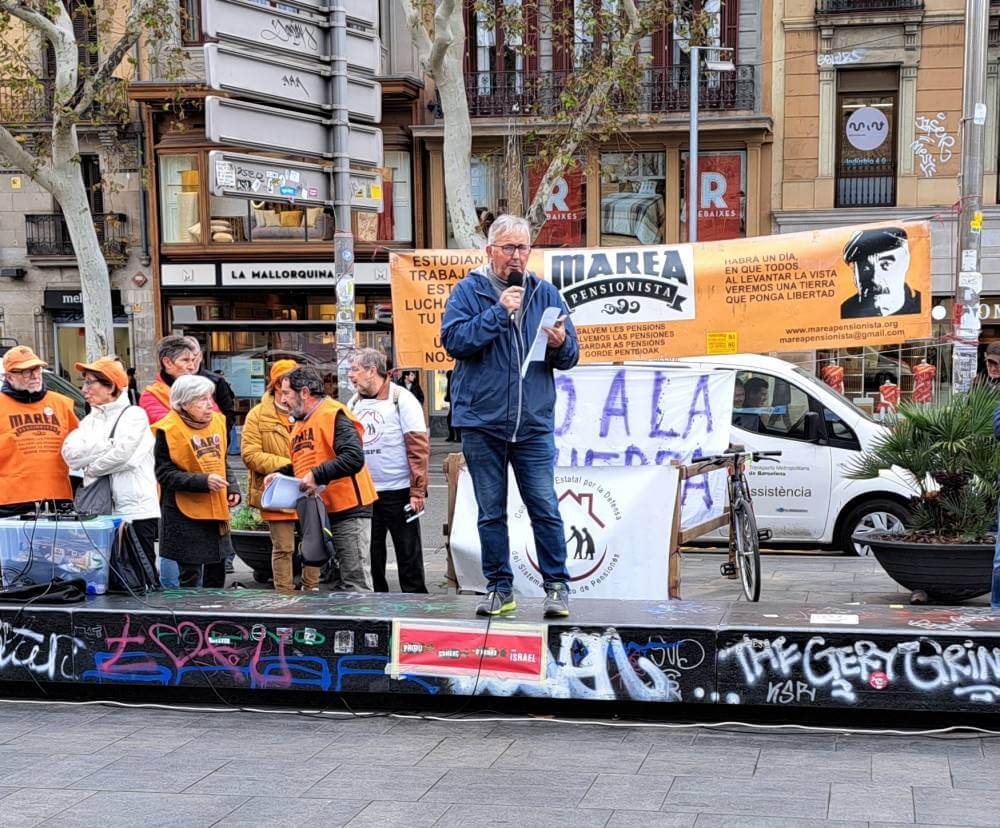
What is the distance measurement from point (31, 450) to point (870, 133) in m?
21.5

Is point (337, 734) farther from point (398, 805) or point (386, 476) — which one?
point (386, 476)

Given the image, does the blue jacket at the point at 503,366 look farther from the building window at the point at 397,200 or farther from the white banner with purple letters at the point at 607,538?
the building window at the point at 397,200

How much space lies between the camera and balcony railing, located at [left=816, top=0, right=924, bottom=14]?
25.1m

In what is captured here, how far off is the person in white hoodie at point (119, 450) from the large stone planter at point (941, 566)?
4396mm

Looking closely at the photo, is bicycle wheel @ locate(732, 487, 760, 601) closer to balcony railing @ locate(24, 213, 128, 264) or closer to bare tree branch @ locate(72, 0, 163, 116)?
bare tree branch @ locate(72, 0, 163, 116)

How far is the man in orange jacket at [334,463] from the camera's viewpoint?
760 cm

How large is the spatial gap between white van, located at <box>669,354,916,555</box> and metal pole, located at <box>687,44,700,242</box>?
13.8m

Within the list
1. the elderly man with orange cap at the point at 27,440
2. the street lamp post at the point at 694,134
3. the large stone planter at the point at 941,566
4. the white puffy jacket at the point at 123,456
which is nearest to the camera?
the white puffy jacket at the point at 123,456

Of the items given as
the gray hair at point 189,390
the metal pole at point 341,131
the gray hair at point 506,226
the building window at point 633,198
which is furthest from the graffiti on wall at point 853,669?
the building window at point 633,198

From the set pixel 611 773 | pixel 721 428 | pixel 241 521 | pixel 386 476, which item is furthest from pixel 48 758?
pixel 721 428

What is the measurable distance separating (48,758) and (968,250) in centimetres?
1202

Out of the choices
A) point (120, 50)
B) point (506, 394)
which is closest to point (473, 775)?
point (506, 394)

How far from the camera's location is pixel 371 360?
27.8ft

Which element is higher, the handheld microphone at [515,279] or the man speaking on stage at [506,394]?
the handheld microphone at [515,279]
